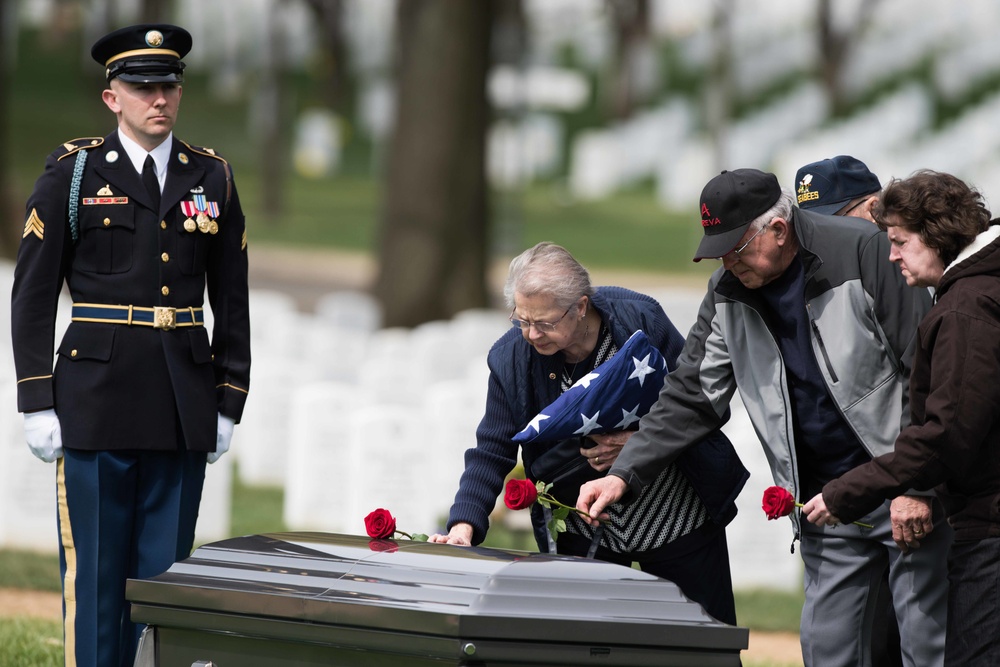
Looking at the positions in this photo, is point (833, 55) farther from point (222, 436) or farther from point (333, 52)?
point (222, 436)

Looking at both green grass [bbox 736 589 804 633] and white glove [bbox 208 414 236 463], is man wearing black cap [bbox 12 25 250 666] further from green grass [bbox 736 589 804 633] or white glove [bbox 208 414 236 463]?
green grass [bbox 736 589 804 633]

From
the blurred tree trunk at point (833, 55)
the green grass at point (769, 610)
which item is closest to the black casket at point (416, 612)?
the green grass at point (769, 610)

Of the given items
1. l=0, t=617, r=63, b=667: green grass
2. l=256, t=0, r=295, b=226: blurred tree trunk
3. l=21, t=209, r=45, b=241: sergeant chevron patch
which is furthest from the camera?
l=256, t=0, r=295, b=226: blurred tree trunk

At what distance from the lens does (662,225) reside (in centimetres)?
3309

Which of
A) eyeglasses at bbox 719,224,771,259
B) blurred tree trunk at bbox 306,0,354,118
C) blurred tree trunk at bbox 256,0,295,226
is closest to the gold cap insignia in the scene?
eyeglasses at bbox 719,224,771,259

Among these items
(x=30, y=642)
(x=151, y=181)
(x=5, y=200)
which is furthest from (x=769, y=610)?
(x=5, y=200)

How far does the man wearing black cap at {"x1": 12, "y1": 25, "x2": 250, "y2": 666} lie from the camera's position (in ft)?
16.6

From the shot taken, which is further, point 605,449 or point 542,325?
point 605,449

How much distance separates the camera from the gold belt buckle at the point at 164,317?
16.9 ft

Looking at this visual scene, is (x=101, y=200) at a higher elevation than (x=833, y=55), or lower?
lower

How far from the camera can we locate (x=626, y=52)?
4128cm

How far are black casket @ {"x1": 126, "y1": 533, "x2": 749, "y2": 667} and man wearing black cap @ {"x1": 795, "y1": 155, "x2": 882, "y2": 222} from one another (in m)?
2.32

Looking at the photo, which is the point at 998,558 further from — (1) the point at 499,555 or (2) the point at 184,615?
(2) the point at 184,615

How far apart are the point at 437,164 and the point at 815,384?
480 inches
